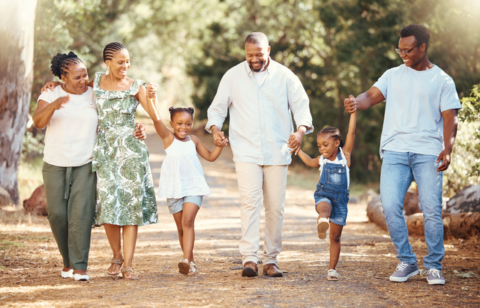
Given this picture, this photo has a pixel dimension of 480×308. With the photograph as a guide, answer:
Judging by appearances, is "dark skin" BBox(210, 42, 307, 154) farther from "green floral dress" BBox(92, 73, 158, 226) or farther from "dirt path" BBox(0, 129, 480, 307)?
"dirt path" BBox(0, 129, 480, 307)

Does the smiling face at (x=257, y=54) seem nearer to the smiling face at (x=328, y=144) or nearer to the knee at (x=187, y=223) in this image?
the smiling face at (x=328, y=144)

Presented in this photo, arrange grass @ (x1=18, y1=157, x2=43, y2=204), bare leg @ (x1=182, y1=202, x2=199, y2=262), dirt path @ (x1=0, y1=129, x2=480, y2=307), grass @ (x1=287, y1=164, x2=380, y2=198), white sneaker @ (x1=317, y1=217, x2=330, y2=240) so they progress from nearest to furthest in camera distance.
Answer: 1. dirt path @ (x1=0, y1=129, x2=480, y2=307)
2. white sneaker @ (x1=317, y1=217, x2=330, y2=240)
3. bare leg @ (x1=182, y1=202, x2=199, y2=262)
4. grass @ (x1=18, y1=157, x2=43, y2=204)
5. grass @ (x1=287, y1=164, x2=380, y2=198)

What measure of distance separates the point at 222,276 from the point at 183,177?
995mm

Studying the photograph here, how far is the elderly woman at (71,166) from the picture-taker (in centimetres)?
520

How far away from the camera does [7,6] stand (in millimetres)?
9211

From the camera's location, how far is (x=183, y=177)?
5.51 meters

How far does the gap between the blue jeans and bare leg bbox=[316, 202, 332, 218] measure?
21.0 inches

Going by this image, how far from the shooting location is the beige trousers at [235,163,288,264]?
17.7ft

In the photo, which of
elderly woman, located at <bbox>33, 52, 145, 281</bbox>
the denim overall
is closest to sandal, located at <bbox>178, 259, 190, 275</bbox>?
elderly woman, located at <bbox>33, 52, 145, 281</bbox>

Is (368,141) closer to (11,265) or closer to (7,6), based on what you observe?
(7,6)

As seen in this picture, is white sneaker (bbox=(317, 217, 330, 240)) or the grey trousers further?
the grey trousers

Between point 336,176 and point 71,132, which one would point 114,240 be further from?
point 336,176

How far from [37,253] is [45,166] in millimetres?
1813

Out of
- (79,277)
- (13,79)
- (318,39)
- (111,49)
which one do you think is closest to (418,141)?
(111,49)
